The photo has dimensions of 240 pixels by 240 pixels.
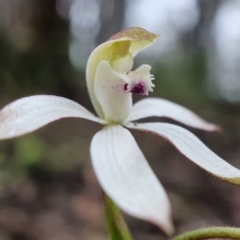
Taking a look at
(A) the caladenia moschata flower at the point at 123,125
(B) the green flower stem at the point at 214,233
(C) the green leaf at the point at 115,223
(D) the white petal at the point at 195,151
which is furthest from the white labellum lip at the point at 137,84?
(B) the green flower stem at the point at 214,233

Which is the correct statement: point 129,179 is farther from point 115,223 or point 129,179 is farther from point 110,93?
point 110,93

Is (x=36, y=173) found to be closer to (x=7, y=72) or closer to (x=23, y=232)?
(x=23, y=232)

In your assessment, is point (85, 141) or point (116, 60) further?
point (85, 141)

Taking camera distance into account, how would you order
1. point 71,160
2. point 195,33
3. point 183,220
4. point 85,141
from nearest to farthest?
point 183,220 → point 71,160 → point 85,141 → point 195,33

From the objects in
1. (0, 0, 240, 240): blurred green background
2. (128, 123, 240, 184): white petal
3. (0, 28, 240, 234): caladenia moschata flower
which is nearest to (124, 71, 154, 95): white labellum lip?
(0, 28, 240, 234): caladenia moschata flower

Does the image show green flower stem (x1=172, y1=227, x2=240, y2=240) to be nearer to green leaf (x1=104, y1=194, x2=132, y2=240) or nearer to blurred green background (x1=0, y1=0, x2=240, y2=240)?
green leaf (x1=104, y1=194, x2=132, y2=240)

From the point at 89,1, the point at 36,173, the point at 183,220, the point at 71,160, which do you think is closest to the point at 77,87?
the point at 71,160
